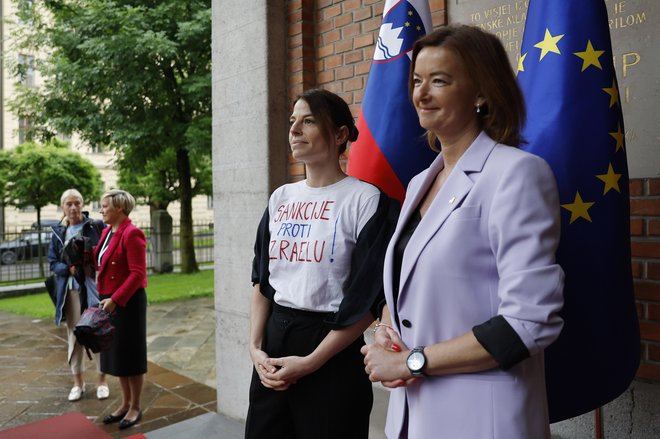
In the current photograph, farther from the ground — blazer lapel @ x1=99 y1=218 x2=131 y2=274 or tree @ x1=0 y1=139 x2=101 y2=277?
tree @ x1=0 y1=139 x2=101 y2=277

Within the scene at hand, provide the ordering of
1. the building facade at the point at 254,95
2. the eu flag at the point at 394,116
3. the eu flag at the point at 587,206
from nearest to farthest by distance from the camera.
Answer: the eu flag at the point at 587,206, the eu flag at the point at 394,116, the building facade at the point at 254,95

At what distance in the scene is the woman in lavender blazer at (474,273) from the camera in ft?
4.26

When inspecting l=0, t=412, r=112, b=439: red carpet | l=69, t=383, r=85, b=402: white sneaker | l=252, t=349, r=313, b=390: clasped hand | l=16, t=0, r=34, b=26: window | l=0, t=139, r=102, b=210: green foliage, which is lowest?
l=69, t=383, r=85, b=402: white sneaker

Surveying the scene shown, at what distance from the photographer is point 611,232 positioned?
6.55 feet

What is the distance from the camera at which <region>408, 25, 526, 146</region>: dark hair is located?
1.49 m

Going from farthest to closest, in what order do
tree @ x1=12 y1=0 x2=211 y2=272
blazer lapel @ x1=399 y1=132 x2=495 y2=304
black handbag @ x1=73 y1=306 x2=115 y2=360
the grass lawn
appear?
tree @ x1=12 y1=0 x2=211 y2=272 → the grass lawn → black handbag @ x1=73 y1=306 x2=115 y2=360 → blazer lapel @ x1=399 y1=132 x2=495 y2=304

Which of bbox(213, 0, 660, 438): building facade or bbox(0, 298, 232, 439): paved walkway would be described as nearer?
bbox(213, 0, 660, 438): building facade

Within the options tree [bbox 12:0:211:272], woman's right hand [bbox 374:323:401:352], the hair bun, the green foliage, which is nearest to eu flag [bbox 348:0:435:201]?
the hair bun

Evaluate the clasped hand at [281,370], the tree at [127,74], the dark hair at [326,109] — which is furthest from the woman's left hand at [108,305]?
the tree at [127,74]

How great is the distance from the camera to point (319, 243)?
83.8 inches

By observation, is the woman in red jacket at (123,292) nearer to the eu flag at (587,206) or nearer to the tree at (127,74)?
the eu flag at (587,206)

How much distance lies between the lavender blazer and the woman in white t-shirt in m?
0.55

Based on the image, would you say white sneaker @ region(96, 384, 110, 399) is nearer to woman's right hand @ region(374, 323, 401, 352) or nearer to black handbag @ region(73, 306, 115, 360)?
black handbag @ region(73, 306, 115, 360)

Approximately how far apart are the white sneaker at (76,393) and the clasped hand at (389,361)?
14.5 ft
